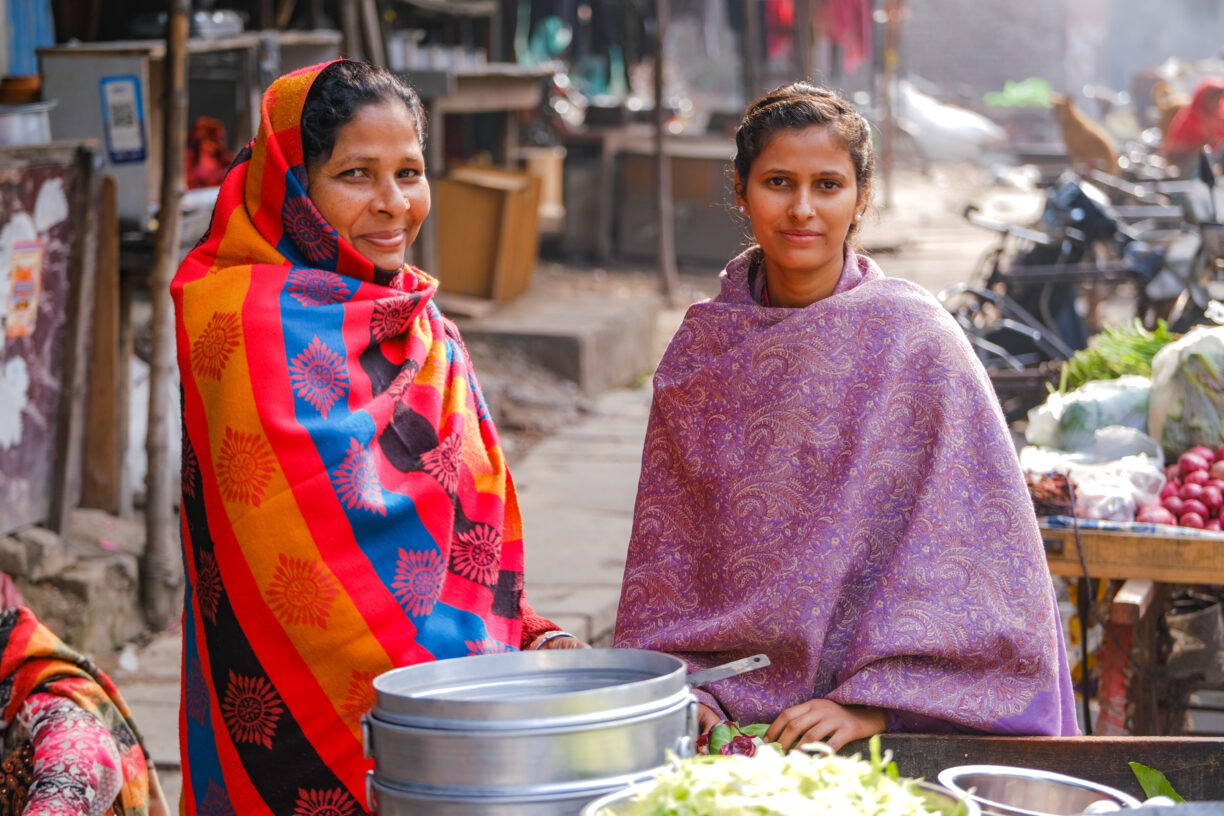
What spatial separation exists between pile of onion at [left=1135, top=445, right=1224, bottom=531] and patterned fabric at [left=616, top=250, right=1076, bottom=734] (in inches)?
50.5

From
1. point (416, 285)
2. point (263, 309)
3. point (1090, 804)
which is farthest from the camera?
point (416, 285)

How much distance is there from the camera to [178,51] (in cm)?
440

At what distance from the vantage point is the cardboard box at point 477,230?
9289 mm

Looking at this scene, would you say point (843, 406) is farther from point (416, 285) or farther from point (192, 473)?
point (192, 473)

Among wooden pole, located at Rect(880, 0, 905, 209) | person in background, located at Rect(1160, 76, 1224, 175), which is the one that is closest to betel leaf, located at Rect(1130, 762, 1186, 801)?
person in background, located at Rect(1160, 76, 1224, 175)

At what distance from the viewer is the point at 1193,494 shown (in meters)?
3.34

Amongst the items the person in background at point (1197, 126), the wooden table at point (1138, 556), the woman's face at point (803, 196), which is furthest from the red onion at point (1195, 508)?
the person in background at point (1197, 126)

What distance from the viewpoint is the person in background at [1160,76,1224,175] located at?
10195mm

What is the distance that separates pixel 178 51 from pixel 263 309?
8.78ft

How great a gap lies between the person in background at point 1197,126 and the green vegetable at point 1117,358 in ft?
20.2

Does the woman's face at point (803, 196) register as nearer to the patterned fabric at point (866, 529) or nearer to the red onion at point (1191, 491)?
the patterned fabric at point (866, 529)

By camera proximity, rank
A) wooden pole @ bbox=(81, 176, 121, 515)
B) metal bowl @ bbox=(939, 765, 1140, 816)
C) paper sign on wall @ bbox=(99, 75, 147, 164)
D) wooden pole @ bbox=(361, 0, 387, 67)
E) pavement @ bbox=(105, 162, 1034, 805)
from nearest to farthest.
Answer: metal bowl @ bbox=(939, 765, 1140, 816) → pavement @ bbox=(105, 162, 1034, 805) → wooden pole @ bbox=(81, 176, 121, 515) → paper sign on wall @ bbox=(99, 75, 147, 164) → wooden pole @ bbox=(361, 0, 387, 67)

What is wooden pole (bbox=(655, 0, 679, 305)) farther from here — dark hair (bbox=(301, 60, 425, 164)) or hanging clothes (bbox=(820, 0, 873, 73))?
dark hair (bbox=(301, 60, 425, 164))

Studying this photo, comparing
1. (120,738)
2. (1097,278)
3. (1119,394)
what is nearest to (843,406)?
(120,738)
